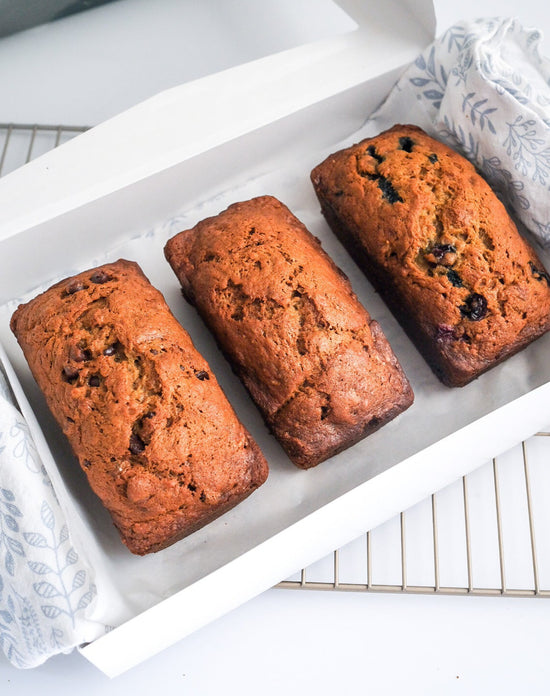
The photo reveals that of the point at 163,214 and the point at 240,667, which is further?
the point at 163,214

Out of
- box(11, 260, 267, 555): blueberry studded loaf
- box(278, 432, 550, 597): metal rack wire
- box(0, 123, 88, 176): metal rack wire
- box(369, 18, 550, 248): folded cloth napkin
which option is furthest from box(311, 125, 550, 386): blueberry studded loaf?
box(0, 123, 88, 176): metal rack wire

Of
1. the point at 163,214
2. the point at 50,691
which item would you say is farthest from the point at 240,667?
the point at 163,214

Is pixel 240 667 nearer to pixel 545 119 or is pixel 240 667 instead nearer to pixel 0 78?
pixel 545 119

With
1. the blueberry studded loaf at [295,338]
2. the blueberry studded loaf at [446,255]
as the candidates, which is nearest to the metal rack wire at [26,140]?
the blueberry studded loaf at [295,338]

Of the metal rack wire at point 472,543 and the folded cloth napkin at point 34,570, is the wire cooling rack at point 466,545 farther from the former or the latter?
the folded cloth napkin at point 34,570

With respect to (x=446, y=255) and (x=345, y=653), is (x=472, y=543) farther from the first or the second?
(x=446, y=255)

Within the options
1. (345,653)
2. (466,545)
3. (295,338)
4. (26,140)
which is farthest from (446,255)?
(26,140)
